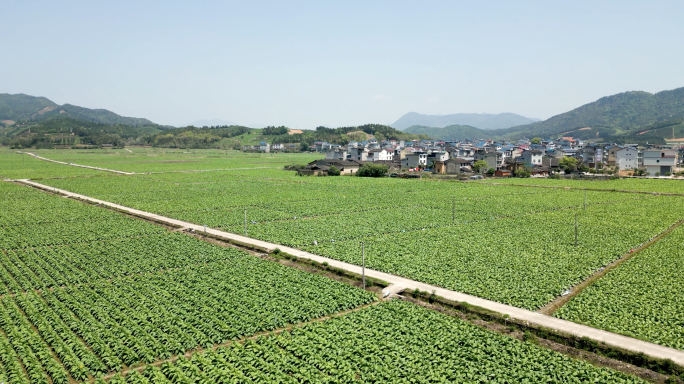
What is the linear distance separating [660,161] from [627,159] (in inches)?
369

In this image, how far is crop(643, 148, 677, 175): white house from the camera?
264 feet

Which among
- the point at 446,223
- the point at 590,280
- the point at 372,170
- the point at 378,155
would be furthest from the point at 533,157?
the point at 590,280

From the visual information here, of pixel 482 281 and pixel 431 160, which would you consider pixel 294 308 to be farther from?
pixel 431 160

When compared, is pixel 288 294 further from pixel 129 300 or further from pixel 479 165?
pixel 479 165

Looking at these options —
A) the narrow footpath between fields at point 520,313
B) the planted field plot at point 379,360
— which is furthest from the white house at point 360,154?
the planted field plot at point 379,360

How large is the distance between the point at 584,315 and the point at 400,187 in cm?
4394

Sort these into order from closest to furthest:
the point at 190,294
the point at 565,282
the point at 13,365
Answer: the point at 13,365 → the point at 190,294 → the point at 565,282

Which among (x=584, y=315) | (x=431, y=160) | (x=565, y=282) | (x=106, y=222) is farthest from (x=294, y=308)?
(x=431, y=160)

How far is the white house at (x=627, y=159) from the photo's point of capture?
9056 centimetres

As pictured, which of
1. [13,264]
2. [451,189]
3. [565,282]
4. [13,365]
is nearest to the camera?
[13,365]

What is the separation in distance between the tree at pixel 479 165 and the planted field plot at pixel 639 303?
6256 cm

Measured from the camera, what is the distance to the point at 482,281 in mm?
19156

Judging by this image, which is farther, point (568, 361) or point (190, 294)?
point (190, 294)

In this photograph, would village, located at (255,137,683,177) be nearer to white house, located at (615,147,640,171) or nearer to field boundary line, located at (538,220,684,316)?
white house, located at (615,147,640,171)
